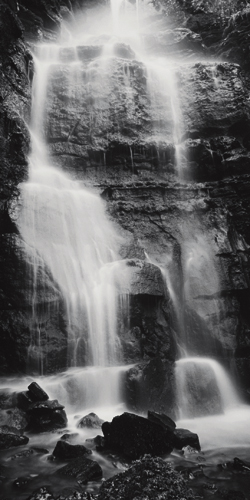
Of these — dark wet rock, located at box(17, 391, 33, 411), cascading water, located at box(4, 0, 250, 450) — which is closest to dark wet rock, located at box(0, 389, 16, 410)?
dark wet rock, located at box(17, 391, 33, 411)

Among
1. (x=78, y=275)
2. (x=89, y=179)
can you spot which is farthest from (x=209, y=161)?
(x=78, y=275)

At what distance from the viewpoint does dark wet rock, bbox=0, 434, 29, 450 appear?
5914 mm

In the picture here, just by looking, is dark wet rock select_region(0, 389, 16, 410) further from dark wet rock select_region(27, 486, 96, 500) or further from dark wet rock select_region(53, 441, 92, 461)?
dark wet rock select_region(27, 486, 96, 500)

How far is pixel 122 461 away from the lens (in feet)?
17.5

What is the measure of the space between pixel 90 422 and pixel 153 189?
34.1ft

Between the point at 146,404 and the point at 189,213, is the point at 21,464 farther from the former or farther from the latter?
the point at 189,213

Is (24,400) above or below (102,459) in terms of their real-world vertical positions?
above

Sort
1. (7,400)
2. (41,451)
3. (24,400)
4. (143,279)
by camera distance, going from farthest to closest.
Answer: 1. (143,279)
2. (7,400)
3. (24,400)
4. (41,451)

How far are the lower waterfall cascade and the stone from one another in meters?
0.19

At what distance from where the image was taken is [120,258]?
12.6 metres

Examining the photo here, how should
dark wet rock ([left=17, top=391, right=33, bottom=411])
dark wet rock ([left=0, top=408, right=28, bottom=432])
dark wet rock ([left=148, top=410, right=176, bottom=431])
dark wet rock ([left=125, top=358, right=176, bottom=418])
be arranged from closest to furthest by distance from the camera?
dark wet rock ([left=148, top=410, right=176, bottom=431]) < dark wet rock ([left=0, top=408, right=28, bottom=432]) < dark wet rock ([left=17, top=391, right=33, bottom=411]) < dark wet rock ([left=125, top=358, right=176, bottom=418])

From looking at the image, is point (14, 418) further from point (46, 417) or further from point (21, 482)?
point (21, 482)

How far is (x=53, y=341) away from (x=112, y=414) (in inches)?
104

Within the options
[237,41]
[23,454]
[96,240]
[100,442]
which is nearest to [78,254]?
[96,240]
